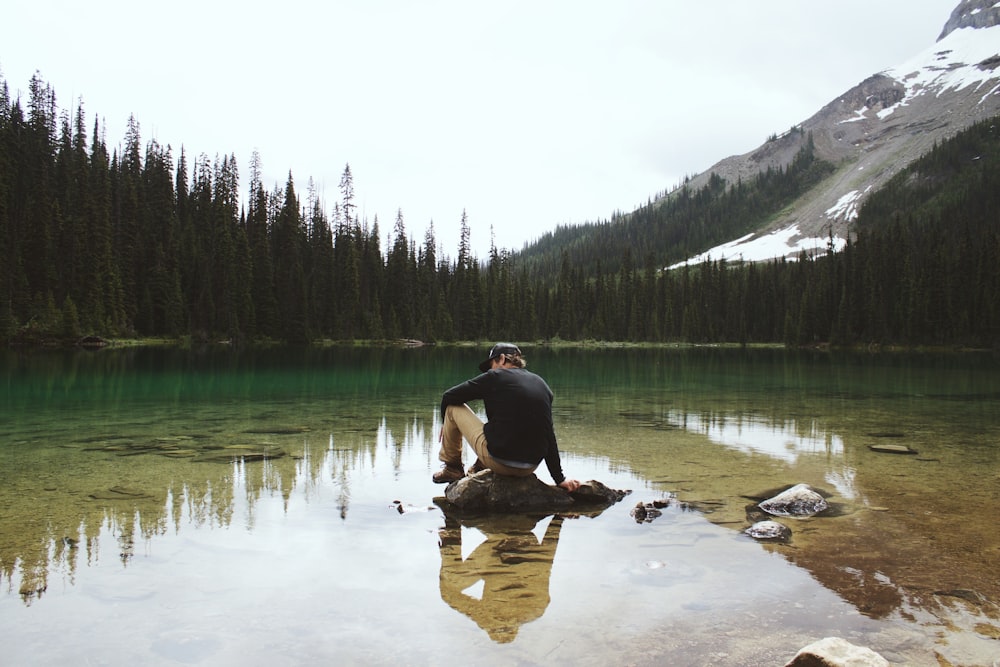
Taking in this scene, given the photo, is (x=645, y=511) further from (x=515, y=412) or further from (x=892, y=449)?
(x=892, y=449)

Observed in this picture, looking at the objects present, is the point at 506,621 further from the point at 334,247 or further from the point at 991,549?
the point at 334,247

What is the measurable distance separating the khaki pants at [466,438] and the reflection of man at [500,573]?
2.38 feet

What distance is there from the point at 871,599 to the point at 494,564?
120 inches

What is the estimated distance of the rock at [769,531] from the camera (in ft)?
22.1

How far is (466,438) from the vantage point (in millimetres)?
8641

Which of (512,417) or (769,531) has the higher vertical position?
(512,417)

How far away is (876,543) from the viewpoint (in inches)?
258

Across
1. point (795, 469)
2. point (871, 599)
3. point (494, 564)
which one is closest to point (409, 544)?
point (494, 564)

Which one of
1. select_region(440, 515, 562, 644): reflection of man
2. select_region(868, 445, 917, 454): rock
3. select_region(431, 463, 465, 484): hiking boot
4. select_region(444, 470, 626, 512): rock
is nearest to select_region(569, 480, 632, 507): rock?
select_region(444, 470, 626, 512): rock

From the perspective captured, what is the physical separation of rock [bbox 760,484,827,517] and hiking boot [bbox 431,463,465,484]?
3.95m

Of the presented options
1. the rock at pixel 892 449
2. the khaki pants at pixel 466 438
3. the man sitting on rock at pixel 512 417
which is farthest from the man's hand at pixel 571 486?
the rock at pixel 892 449

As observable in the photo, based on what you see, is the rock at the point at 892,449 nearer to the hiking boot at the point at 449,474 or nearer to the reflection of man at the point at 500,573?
the reflection of man at the point at 500,573

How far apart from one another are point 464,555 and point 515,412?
7.14 feet

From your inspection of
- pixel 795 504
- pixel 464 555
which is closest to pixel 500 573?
pixel 464 555
